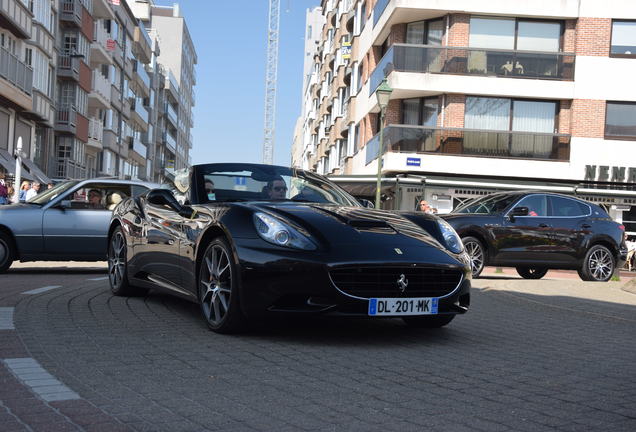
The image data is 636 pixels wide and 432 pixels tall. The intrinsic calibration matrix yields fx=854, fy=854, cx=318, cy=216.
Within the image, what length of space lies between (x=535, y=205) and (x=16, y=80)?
26.1 meters

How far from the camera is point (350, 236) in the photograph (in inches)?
237

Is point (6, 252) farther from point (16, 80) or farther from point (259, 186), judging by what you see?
point (16, 80)

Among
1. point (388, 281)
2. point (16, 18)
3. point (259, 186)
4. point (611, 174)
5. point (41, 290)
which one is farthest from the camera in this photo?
point (16, 18)

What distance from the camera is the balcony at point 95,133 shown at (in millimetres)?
53531

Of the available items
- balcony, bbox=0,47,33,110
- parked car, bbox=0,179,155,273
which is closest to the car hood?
parked car, bbox=0,179,155,273

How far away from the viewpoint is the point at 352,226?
6215 millimetres

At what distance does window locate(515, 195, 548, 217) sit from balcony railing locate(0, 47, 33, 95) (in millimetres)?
24269

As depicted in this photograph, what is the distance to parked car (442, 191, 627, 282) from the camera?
1459 cm

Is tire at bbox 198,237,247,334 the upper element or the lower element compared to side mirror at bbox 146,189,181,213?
lower

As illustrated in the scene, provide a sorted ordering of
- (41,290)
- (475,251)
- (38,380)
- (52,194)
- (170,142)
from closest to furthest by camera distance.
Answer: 1. (38,380)
2. (41,290)
3. (52,194)
4. (475,251)
5. (170,142)

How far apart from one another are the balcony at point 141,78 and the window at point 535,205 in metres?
60.9

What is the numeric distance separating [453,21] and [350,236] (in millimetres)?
26875

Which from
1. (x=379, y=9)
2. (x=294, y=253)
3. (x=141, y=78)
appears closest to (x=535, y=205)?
(x=294, y=253)

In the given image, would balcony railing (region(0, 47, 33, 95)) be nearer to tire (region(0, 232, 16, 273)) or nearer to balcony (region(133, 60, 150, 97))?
tire (region(0, 232, 16, 273))
